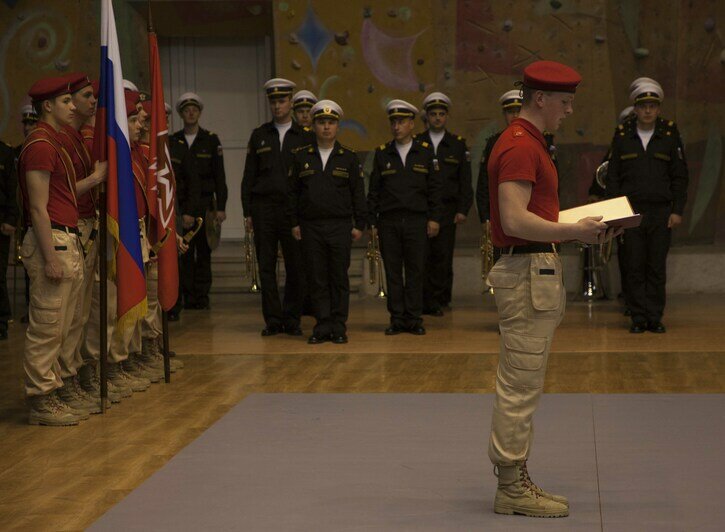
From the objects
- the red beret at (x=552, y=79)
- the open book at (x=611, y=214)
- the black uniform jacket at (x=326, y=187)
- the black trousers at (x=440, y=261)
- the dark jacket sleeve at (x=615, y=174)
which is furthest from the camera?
the black trousers at (x=440, y=261)

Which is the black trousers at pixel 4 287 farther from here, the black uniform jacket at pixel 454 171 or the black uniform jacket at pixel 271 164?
the black uniform jacket at pixel 454 171

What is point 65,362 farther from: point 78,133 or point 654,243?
point 654,243

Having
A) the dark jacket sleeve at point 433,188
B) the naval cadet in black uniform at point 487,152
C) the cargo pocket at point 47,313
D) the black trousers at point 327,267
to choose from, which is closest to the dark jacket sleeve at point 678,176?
the naval cadet in black uniform at point 487,152

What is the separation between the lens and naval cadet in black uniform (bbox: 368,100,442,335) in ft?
30.9

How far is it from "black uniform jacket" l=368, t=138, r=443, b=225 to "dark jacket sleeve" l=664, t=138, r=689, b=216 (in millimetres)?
1867

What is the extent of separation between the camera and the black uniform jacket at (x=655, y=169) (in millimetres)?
9016

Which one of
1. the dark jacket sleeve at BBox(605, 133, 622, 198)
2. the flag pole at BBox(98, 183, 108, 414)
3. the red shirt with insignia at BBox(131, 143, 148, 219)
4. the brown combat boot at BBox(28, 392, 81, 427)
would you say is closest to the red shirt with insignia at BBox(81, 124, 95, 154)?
the red shirt with insignia at BBox(131, 143, 148, 219)

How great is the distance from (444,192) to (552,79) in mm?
6665

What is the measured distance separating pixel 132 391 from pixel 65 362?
70 centimetres

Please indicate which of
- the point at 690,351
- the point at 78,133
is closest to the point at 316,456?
the point at 78,133

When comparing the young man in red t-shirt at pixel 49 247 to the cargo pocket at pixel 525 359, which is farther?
the young man in red t-shirt at pixel 49 247

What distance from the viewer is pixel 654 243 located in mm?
9055

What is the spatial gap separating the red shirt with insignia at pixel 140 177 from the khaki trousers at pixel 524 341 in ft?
11.7

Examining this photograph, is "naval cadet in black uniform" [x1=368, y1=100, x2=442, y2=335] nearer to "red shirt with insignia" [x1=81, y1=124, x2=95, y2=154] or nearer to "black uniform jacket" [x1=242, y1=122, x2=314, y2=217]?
"black uniform jacket" [x1=242, y1=122, x2=314, y2=217]
